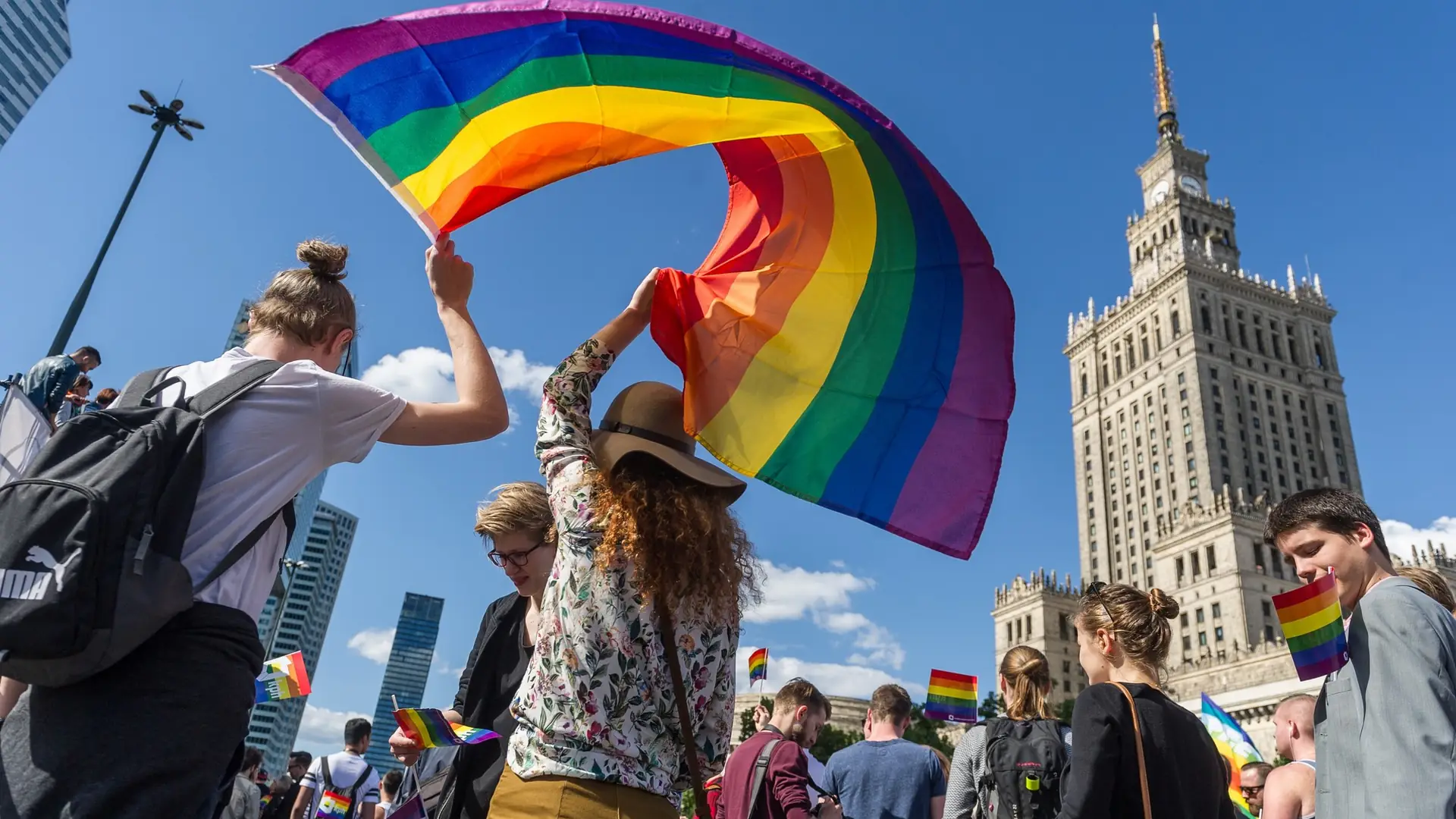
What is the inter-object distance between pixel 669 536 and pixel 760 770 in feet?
8.60

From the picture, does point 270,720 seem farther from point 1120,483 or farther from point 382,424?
point 382,424

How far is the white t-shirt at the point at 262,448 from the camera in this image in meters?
2.05

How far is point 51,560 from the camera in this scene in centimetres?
174

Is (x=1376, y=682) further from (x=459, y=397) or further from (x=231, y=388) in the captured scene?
(x=231, y=388)

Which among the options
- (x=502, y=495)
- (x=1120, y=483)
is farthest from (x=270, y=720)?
(x=502, y=495)

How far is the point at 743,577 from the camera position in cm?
263

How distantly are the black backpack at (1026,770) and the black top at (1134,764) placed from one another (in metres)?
1.12

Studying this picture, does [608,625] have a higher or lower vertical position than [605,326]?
lower

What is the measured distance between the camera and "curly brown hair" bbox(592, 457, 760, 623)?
2.36 metres

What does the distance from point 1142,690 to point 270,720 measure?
209985 millimetres

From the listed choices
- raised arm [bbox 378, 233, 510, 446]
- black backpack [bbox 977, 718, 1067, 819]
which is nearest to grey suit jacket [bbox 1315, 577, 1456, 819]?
black backpack [bbox 977, 718, 1067, 819]

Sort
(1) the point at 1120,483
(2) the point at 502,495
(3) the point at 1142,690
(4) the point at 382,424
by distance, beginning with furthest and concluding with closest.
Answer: (1) the point at 1120,483, (2) the point at 502,495, (3) the point at 1142,690, (4) the point at 382,424

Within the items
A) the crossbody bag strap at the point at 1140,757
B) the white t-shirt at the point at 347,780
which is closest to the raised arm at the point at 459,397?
the crossbody bag strap at the point at 1140,757

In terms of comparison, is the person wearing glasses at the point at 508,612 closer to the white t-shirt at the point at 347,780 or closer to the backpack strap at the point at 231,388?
the backpack strap at the point at 231,388
